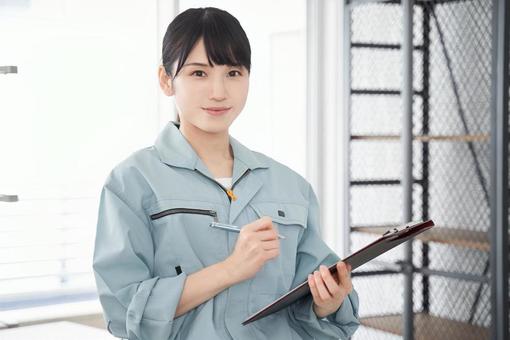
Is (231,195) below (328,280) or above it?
above

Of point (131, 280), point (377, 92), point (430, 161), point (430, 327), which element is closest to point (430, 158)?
point (430, 161)

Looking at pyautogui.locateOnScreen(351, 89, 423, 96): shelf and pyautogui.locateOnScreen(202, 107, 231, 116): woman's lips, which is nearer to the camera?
pyautogui.locateOnScreen(202, 107, 231, 116): woman's lips

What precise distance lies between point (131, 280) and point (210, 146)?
0.31 metres

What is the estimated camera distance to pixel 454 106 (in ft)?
11.8

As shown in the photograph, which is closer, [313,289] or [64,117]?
A: [313,289]

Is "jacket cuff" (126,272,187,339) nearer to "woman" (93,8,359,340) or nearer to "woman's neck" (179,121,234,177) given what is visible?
"woman" (93,8,359,340)

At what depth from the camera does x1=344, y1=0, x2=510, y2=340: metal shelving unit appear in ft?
10.5

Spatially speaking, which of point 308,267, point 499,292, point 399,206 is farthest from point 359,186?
point 308,267

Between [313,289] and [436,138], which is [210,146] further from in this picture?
[436,138]

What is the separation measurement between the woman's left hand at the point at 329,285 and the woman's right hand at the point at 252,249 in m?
0.10

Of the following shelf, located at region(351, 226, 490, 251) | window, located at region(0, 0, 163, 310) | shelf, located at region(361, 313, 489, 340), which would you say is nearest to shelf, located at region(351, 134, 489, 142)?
shelf, located at region(351, 226, 490, 251)

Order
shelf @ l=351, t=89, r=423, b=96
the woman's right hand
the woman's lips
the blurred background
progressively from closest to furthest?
the woman's right hand
the woman's lips
the blurred background
shelf @ l=351, t=89, r=423, b=96

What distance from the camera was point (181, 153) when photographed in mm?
1422

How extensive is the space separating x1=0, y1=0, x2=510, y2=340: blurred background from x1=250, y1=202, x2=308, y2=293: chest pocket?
1.86 m
